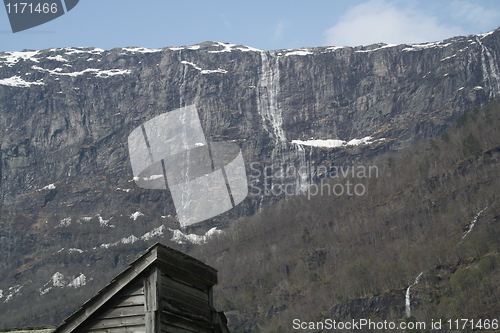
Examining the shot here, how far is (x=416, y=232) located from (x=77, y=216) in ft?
374

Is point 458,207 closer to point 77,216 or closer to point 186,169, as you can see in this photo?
point 186,169

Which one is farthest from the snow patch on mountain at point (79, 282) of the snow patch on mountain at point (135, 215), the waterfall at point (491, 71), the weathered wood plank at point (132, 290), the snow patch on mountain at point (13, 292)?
the weathered wood plank at point (132, 290)

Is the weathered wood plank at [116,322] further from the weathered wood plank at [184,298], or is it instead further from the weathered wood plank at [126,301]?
the weathered wood plank at [184,298]

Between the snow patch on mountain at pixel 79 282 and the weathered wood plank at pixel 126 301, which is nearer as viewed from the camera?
the weathered wood plank at pixel 126 301

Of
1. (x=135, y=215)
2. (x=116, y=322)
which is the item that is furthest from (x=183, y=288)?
(x=135, y=215)

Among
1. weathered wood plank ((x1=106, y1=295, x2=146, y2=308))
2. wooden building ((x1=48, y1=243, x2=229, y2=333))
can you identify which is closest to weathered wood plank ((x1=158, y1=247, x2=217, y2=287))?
wooden building ((x1=48, y1=243, x2=229, y2=333))

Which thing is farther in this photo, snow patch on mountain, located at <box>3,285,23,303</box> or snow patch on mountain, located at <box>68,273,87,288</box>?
snow patch on mountain, located at <box>68,273,87,288</box>

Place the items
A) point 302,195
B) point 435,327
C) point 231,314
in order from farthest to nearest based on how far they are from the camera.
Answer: point 302,195 < point 231,314 < point 435,327

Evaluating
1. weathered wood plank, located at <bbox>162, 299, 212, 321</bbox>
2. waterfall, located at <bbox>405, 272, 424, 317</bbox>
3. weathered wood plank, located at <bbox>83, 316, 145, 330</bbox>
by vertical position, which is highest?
waterfall, located at <bbox>405, 272, 424, 317</bbox>

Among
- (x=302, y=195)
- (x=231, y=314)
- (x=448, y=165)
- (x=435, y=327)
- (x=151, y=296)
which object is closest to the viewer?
(x=151, y=296)

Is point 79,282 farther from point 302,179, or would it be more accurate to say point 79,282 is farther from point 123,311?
point 123,311

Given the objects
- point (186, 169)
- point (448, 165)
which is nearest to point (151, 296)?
point (448, 165)

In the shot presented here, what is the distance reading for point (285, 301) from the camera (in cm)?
11075

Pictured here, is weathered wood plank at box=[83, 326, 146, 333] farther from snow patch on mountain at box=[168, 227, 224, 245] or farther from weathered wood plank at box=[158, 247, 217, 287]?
snow patch on mountain at box=[168, 227, 224, 245]
